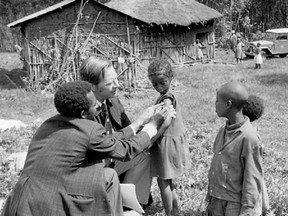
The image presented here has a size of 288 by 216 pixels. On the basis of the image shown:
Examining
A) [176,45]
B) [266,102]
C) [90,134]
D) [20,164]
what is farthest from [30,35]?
[90,134]

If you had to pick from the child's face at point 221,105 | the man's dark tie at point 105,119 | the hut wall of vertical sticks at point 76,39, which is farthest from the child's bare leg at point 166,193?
the hut wall of vertical sticks at point 76,39

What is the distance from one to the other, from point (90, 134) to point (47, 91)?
12.1 m

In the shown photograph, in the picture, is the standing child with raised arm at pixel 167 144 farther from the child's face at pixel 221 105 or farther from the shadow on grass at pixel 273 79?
the shadow on grass at pixel 273 79

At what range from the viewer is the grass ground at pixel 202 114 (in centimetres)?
469

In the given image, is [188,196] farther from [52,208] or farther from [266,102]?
[266,102]

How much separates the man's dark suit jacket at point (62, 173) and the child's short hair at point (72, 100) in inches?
2.3

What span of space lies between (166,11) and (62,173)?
16.6m

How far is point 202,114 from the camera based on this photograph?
959 centimetres

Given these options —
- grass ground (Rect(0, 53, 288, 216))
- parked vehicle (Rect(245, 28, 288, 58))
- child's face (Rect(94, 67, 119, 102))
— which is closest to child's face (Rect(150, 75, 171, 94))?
child's face (Rect(94, 67, 119, 102))

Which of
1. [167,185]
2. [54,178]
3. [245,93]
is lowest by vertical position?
[167,185]

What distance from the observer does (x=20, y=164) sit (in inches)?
224

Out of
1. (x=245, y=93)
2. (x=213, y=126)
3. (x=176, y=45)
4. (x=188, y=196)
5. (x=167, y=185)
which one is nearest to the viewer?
(x=245, y=93)

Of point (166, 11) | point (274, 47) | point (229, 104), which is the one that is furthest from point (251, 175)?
point (274, 47)

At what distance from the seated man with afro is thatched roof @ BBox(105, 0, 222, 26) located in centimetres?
1369
